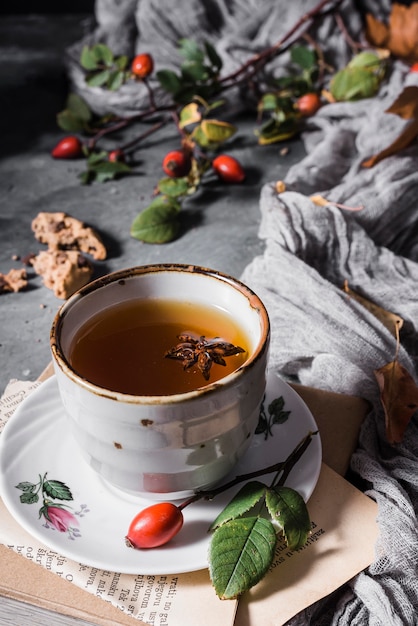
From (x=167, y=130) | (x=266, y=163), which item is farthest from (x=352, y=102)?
(x=167, y=130)

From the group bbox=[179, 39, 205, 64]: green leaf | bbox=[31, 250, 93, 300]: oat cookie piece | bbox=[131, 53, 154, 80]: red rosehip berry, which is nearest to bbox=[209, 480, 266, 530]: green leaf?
bbox=[31, 250, 93, 300]: oat cookie piece

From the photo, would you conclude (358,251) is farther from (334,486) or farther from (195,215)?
(334,486)

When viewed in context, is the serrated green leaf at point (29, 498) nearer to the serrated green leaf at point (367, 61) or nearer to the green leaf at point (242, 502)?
the green leaf at point (242, 502)

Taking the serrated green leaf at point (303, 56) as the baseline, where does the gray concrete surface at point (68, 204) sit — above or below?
below

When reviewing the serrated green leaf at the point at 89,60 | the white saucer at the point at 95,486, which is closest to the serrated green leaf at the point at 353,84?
the serrated green leaf at the point at 89,60

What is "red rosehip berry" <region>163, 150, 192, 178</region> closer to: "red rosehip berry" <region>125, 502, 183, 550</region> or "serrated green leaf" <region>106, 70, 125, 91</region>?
"serrated green leaf" <region>106, 70, 125, 91</region>

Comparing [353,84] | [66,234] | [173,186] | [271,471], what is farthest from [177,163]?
[271,471]
